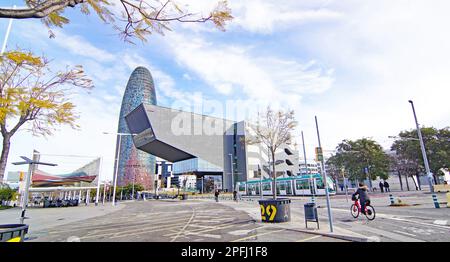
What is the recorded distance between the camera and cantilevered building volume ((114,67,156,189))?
10706 cm

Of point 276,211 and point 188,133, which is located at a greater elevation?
point 188,133

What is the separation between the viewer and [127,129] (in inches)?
4825

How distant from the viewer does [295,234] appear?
7605 millimetres

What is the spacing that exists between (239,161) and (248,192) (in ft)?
79.8

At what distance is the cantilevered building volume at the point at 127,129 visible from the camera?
107062 millimetres

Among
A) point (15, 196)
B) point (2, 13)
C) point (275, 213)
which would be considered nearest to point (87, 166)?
point (15, 196)

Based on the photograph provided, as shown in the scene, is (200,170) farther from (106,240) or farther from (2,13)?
(2,13)

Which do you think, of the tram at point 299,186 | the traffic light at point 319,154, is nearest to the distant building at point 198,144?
the tram at point 299,186

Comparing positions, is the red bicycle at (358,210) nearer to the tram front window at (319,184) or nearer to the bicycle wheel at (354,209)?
the bicycle wheel at (354,209)

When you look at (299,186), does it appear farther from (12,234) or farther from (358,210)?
(12,234)

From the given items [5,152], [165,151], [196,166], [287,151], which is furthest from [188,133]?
[5,152]

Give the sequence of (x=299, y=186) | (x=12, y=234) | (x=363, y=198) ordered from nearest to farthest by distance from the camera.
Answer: (x=12, y=234)
(x=363, y=198)
(x=299, y=186)

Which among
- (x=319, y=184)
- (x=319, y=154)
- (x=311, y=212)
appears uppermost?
(x=319, y=154)
